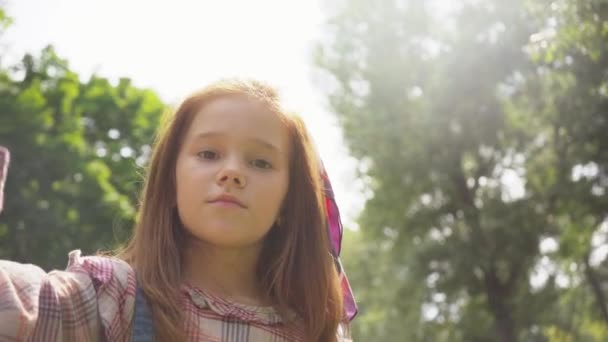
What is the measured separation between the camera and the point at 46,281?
1.40 m

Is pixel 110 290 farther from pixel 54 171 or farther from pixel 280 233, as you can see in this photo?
pixel 54 171

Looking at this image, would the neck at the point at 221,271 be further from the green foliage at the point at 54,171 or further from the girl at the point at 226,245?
the green foliage at the point at 54,171

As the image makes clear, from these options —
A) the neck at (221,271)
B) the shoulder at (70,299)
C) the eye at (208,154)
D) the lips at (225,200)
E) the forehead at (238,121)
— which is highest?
the forehead at (238,121)

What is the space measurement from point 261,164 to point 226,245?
0.79 ft

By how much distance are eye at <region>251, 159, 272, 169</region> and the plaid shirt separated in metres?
0.38

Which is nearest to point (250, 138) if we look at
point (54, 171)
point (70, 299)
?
point (70, 299)

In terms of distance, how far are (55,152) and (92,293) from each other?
1868cm

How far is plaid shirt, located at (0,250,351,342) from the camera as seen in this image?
52.0 inches

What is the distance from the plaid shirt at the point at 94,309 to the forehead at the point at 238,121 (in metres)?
0.42

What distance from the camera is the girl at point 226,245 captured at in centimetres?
167

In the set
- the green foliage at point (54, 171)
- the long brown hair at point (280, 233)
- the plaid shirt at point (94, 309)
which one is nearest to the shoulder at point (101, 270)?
the plaid shirt at point (94, 309)

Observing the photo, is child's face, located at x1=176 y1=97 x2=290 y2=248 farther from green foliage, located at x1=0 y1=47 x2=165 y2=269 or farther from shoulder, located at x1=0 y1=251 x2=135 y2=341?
green foliage, located at x1=0 y1=47 x2=165 y2=269

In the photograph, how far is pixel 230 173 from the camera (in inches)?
75.6

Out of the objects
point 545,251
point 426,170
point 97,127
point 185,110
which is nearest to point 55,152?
point 97,127
